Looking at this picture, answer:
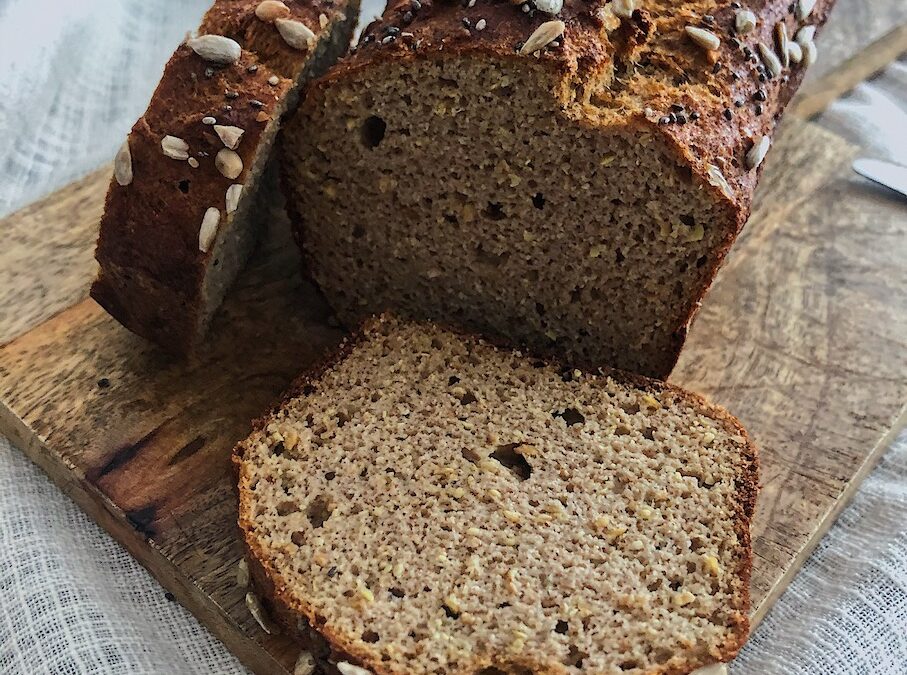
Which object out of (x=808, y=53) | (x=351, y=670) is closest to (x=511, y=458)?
(x=351, y=670)

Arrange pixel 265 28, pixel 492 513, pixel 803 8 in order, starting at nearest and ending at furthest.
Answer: pixel 492 513, pixel 265 28, pixel 803 8

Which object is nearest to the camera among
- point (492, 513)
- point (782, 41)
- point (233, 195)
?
point (492, 513)

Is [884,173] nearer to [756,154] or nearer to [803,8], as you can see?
[803,8]

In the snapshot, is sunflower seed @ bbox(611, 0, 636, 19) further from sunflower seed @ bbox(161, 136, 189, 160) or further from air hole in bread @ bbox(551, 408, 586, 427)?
sunflower seed @ bbox(161, 136, 189, 160)

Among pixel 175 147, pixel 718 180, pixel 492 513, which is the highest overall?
pixel 718 180

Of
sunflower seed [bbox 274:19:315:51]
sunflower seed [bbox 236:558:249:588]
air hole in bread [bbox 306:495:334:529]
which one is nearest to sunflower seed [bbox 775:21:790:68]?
sunflower seed [bbox 274:19:315:51]

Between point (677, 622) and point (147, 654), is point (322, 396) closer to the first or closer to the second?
point (147, 654)
